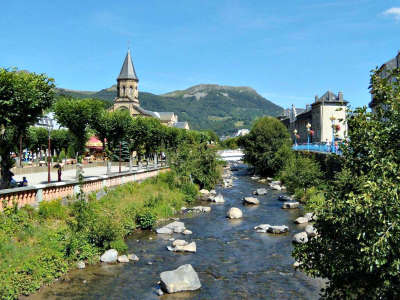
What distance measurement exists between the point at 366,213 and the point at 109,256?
531 inches

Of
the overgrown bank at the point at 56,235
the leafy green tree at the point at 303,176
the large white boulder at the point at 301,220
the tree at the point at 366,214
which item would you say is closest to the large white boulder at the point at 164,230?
the overgrown bank at the point at 56,235

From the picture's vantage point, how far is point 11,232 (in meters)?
15.1

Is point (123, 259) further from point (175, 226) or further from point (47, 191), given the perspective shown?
point (175, 226)

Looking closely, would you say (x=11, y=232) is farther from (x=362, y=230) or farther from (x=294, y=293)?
(x=362, y=230)

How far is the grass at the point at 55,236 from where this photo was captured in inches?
525

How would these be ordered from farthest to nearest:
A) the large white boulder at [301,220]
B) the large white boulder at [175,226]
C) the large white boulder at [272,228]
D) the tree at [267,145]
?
the tree at [267,145], the large white boulder at [301,220], the large white boulder at [175,226], the large white boulder at [272,228]

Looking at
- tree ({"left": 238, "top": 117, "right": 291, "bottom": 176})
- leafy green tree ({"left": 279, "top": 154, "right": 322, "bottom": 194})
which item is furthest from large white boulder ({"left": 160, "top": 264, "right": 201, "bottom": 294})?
tree ({"left": 238, "top": 117, "right": 291, "bottom": 176})

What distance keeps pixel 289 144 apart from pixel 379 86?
56.0 meters

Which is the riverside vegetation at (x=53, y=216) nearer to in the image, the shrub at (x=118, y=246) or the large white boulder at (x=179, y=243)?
the shrub at (x=118, y=246)

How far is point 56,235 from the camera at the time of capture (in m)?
16.6

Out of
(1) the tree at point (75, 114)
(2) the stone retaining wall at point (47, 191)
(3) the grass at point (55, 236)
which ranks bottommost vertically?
(3) the grass at point (55, 236)

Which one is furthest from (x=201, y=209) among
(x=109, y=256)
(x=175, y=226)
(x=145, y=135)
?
(x=145, y=135)

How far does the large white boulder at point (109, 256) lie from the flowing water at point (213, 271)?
56 cm

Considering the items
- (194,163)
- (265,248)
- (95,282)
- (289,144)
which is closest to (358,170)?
(95,282)
